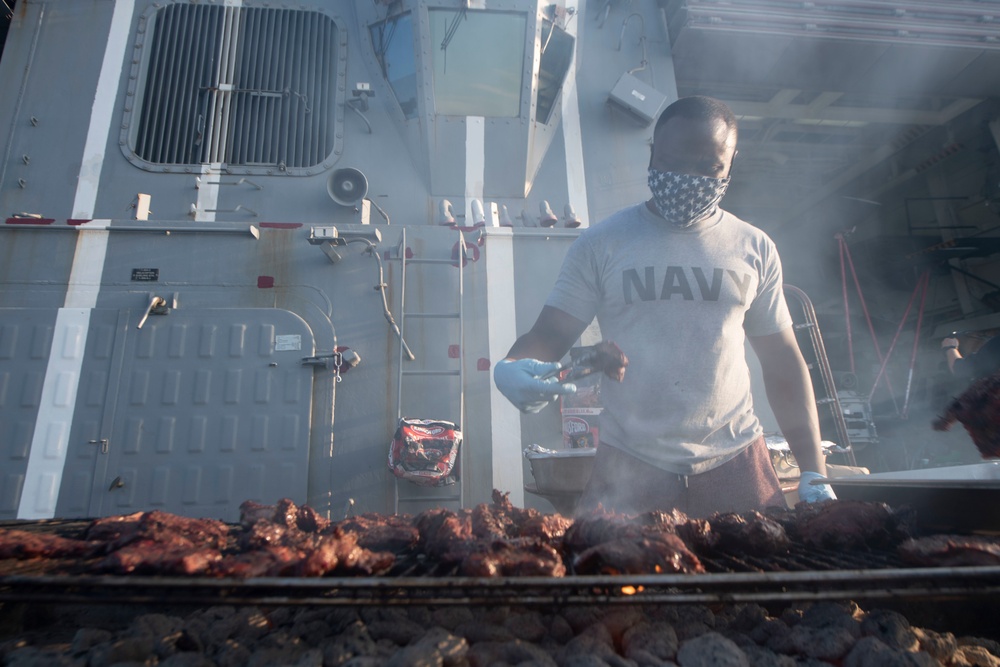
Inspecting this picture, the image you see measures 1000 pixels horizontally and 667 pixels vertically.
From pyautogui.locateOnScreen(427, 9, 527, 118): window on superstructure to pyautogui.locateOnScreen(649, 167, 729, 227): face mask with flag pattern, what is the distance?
365cm

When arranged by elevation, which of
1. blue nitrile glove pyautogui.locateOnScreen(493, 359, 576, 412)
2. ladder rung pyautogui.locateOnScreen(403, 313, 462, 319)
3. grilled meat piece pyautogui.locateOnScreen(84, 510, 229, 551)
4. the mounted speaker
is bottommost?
grilled meat piece pyautogui.locateOnScreen(84, 510, 229, 551)

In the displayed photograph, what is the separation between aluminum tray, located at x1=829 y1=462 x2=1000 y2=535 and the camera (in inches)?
66.6

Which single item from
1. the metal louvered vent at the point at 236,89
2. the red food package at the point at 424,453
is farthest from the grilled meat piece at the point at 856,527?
the metal louvered vent at the point at 236,89

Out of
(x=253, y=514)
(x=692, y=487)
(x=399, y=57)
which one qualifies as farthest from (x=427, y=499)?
(x=399, y=57)

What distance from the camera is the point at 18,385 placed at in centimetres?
410

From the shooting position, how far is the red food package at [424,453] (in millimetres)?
4043

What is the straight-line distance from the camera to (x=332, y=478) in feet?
14.0

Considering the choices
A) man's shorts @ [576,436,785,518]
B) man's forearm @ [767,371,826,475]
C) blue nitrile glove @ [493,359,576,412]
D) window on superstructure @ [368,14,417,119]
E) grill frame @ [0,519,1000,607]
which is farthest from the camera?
window on superstructure @ [368,14,417,119]

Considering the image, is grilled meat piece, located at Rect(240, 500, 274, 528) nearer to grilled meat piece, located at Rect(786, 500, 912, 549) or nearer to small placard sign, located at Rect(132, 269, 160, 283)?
grilled meat piece, located at Rect(786, 500, 912, 549)

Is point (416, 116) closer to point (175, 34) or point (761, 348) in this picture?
point (175, 34)

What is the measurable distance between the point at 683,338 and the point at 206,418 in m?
3.61

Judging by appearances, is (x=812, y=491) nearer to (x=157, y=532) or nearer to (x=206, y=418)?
(x=157, y=532)

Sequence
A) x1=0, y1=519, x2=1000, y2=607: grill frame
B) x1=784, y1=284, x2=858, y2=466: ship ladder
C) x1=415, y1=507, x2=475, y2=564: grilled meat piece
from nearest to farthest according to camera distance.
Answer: x1=0, y1=519, x2=1000, y2=607: grill frame
x1=415, y1=507, x2=475, y2=564: grilled meat piece
x1=784, y1=284, x2=858, y2=466: ship ladder

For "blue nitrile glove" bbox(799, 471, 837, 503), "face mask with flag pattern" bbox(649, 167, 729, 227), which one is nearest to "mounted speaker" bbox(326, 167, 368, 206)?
"face mask with flag pattern" bbox(649, 167, 729, 227)
